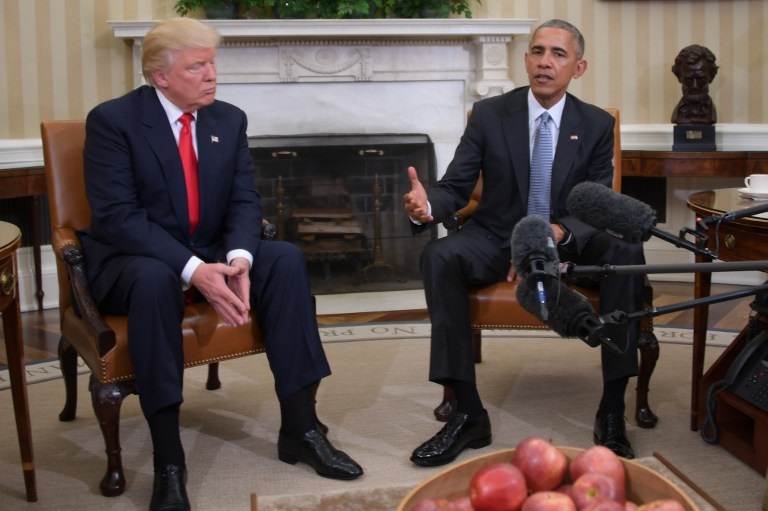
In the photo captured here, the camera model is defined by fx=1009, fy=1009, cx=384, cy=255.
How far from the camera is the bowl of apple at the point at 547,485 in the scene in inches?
51.0

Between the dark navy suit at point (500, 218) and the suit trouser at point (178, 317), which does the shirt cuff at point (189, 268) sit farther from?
the dark navy suit at point (500, 218)

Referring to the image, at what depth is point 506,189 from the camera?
330cm

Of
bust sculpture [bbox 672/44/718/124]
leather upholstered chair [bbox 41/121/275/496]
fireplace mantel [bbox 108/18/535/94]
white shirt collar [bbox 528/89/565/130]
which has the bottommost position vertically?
leather upholstered chair [bbox 41/121/275/496]

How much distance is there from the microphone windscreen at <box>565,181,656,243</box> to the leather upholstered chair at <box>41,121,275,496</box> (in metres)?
1.45

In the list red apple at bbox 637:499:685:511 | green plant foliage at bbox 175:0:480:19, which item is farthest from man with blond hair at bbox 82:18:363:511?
green plant foliage at bbox 175:0:480:19

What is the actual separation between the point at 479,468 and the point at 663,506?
280 millimetres

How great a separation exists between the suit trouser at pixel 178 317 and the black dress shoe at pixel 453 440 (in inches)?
14.8

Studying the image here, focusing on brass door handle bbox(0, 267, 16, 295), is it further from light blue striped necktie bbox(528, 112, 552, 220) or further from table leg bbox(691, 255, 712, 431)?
table leg bbox(691, 255, 712, 431)

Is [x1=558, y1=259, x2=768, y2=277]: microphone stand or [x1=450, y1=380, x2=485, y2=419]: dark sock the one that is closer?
[x1=558, y1=259, x2=768, y2=277]: microphone stand

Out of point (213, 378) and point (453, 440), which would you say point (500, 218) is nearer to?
point (453, 440)

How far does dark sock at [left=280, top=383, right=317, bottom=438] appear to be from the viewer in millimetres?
2873

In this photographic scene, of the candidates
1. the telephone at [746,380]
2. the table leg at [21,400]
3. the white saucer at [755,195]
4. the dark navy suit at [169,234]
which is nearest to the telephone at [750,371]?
the telephone at [746,380]

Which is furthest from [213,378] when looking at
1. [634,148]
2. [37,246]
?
[634,148]

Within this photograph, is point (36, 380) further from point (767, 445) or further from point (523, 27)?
point (523, 27)
